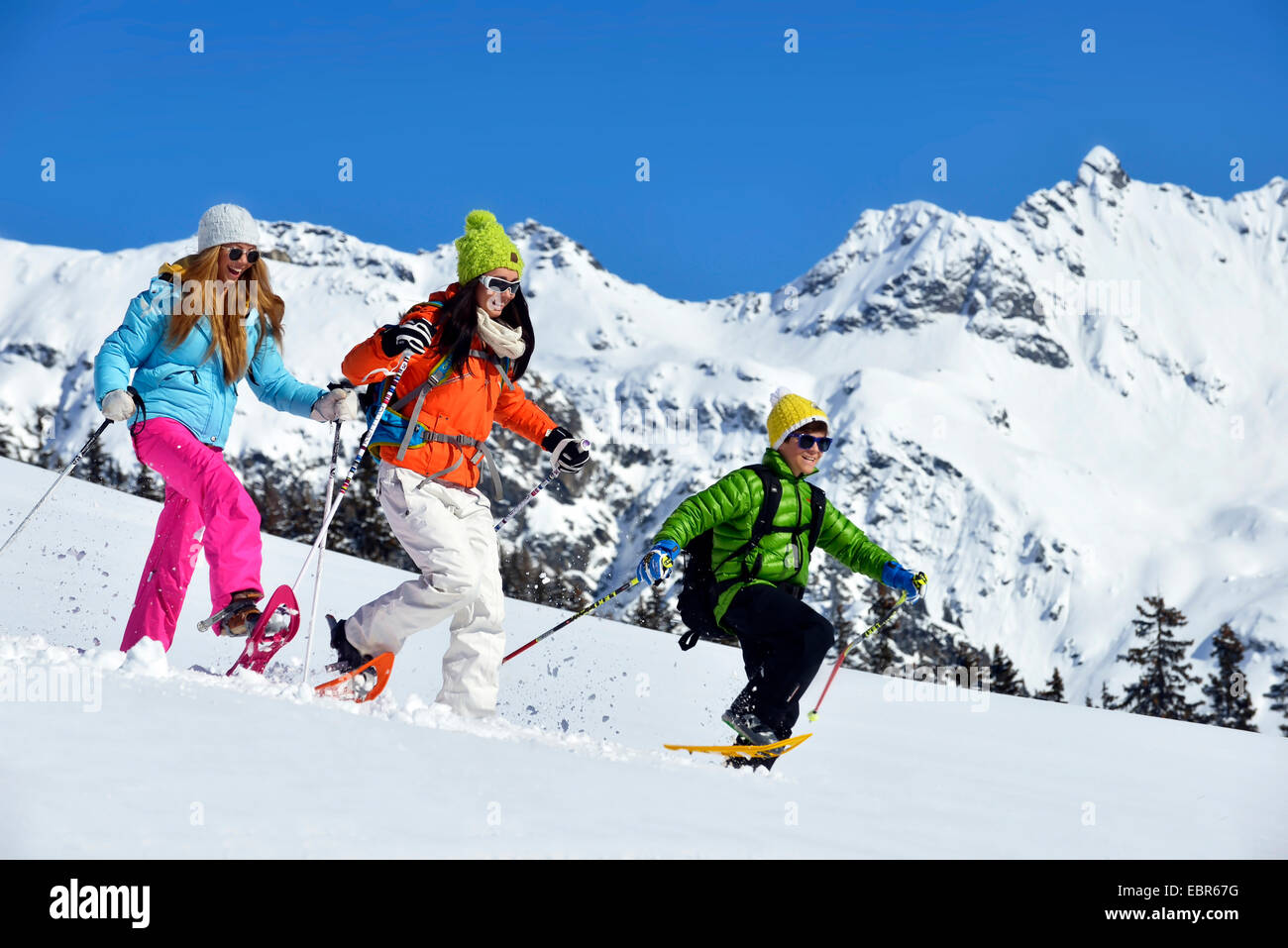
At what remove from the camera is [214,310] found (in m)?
5.25

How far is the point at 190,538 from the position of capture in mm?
5320

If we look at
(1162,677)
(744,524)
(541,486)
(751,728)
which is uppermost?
(541,486)

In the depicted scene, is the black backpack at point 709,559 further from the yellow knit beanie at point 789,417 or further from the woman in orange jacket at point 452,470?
the woman in orange jacket at point 452,470

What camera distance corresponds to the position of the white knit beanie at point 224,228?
5328 millimetres

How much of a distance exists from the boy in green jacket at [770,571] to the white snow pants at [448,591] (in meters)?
0.76

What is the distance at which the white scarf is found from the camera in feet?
17.5

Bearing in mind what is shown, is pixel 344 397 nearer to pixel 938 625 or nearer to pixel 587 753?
pixel 587 753

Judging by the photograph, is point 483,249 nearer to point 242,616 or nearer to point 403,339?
point 403,339

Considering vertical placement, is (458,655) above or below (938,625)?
above

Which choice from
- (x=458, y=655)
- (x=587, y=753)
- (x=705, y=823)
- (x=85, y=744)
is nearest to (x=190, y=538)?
(x=458, y=655)

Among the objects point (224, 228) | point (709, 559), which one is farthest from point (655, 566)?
point (224, 228)

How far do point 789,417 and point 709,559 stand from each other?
84 centimetres

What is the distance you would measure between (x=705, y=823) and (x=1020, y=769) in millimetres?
3962

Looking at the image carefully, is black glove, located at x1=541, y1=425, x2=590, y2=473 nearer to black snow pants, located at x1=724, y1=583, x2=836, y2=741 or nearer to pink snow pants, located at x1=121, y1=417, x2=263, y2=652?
black snow pants, located at x1=724, y1=583, x2=836, y2=741
